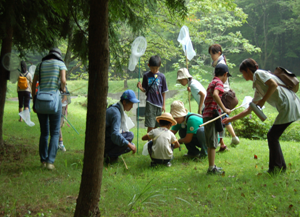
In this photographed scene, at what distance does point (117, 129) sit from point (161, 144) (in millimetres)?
734

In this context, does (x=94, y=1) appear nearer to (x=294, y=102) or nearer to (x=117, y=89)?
(x=294, y=102)

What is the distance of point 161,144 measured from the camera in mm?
4051

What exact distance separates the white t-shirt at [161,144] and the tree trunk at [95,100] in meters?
1.82

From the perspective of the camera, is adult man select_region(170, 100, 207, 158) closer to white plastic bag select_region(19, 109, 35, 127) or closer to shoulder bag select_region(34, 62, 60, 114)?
shoulder bag select_region(34, 62, 60, 114)

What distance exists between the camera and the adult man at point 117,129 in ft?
13.3

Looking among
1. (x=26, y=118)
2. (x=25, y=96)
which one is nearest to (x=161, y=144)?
(x=26, y=118)

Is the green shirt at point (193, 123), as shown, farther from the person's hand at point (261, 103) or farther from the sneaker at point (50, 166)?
the sneaker at point (50, 166)

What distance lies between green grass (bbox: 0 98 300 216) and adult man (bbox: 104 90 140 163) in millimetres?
252

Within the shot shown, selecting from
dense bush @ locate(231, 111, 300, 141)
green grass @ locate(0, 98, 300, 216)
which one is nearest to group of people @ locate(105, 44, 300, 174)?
green grass @ locate(0, 98, 300, 216)

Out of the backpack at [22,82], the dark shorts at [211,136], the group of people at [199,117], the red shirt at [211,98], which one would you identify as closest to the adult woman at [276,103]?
the group of people at [199,117]

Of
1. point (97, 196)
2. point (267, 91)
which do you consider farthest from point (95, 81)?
point (267, 91)

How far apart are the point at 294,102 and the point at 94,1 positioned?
107 inches

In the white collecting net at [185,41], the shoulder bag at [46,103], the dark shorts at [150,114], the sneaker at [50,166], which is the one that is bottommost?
the sneaker at [50,166]

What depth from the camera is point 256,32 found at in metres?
32.8
